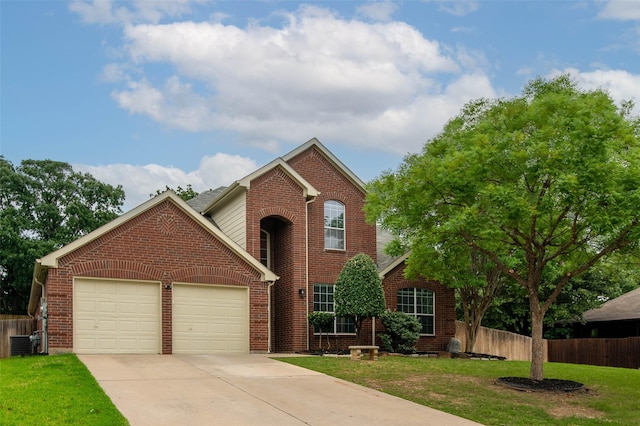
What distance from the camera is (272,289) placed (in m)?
26.5

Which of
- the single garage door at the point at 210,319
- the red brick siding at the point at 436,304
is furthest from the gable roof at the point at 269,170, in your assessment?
the red brick siding at the point at 436,304

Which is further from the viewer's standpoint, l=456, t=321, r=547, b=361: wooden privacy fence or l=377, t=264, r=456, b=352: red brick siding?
l=456, t=321, r=547, b=361: wooden privacy fence

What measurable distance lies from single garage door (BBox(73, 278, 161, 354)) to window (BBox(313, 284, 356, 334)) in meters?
6.81

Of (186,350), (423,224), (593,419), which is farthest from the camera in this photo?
(186,350)

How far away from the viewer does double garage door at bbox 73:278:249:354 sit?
20.2 meters

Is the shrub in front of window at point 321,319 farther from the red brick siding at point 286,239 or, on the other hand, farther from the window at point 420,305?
the window at point 420,305

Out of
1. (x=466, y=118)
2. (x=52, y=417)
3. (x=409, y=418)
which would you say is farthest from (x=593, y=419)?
(x=52, y=417)

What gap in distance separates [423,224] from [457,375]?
4061 mm

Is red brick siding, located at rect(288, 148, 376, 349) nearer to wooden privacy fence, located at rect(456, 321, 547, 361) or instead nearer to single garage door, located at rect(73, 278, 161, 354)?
wooden privacy fence, located at rect(456, 321, 547, 361)

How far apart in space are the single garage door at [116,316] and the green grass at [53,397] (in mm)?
3082

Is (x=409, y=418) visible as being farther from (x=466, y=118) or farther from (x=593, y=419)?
(x=466, y=118)

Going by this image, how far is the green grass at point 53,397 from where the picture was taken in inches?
411

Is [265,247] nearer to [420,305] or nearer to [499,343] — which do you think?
[420,305]

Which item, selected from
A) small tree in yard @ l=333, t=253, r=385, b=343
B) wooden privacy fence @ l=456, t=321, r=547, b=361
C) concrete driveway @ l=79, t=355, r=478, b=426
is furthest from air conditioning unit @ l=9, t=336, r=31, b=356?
wooden privacy fence @ l=456, t=321, r=547, b=361
